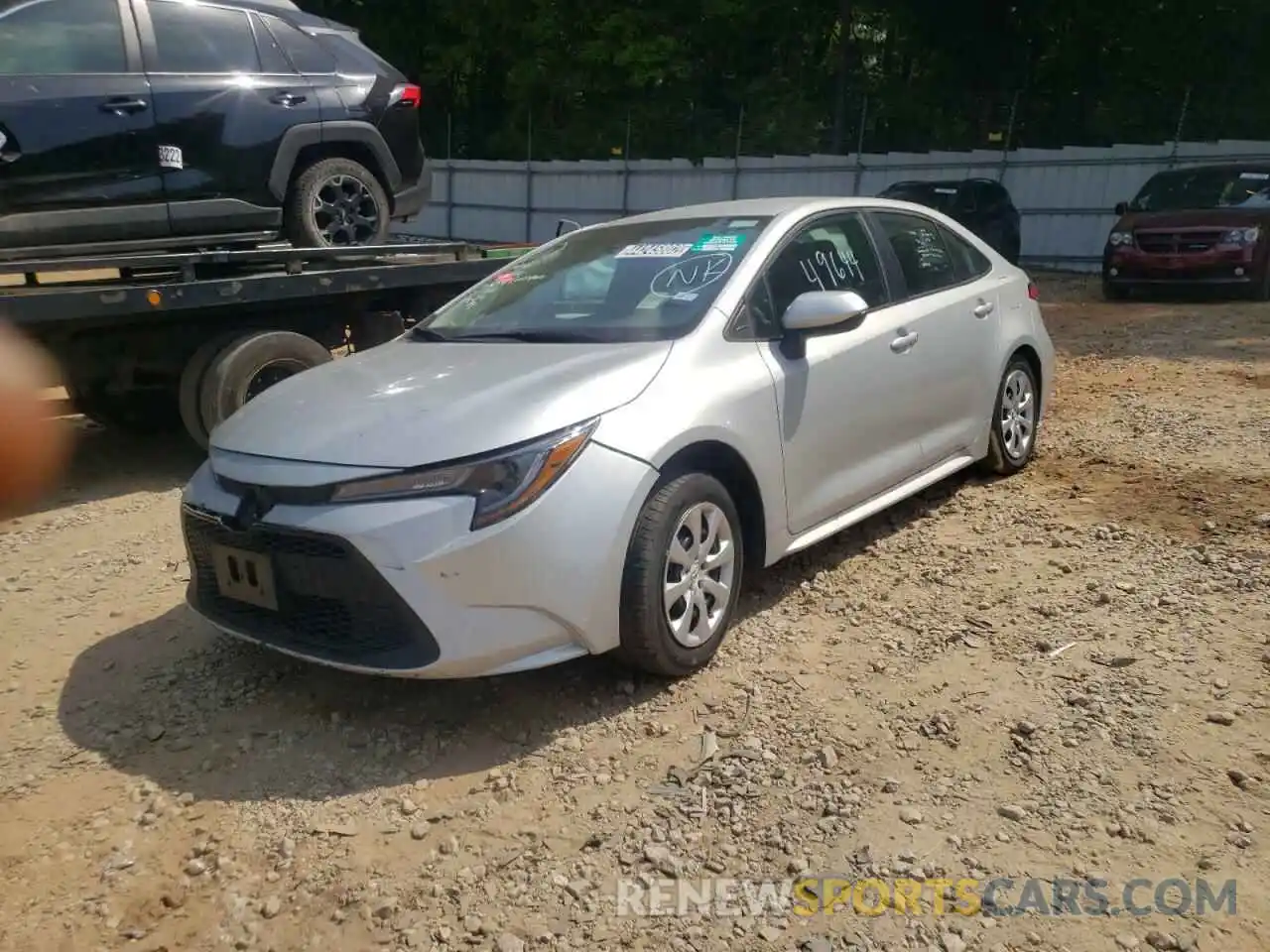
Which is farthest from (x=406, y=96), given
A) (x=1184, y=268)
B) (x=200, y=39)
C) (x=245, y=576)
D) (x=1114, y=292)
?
(x=1114, y=292)

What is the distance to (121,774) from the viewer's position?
3066mm

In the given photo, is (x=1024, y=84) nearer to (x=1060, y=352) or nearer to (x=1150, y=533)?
(x=1060, y=352)

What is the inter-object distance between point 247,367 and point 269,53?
1979 millimetres

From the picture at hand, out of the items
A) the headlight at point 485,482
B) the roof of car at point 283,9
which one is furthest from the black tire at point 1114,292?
the headlight at point 485,482

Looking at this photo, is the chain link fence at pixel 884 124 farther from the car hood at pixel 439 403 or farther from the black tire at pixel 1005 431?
the car hood at pixel 439 403

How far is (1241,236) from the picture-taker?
1137cm

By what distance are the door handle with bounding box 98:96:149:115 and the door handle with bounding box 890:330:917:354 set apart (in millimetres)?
4080

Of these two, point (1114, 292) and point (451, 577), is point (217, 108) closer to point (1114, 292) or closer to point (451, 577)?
point (451, 577)

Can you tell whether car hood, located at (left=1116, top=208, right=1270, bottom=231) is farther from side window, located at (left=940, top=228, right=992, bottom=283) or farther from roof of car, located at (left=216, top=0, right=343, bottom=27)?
roof of car, located at (left=216, top=0, right=343, bottom=27)

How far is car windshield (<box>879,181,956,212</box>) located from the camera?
589 inches

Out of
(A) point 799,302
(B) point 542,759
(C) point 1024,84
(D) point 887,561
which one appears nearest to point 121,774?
(B) point 542,759

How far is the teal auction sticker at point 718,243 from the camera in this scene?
397 cm

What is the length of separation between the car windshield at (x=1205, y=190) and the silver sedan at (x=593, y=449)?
9294 mm

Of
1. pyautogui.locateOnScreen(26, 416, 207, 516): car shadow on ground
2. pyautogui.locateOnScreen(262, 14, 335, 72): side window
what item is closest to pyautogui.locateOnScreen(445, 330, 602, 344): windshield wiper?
pyautogui.locateOnScreen(26, 416, 207, 516): car shadow on ground
